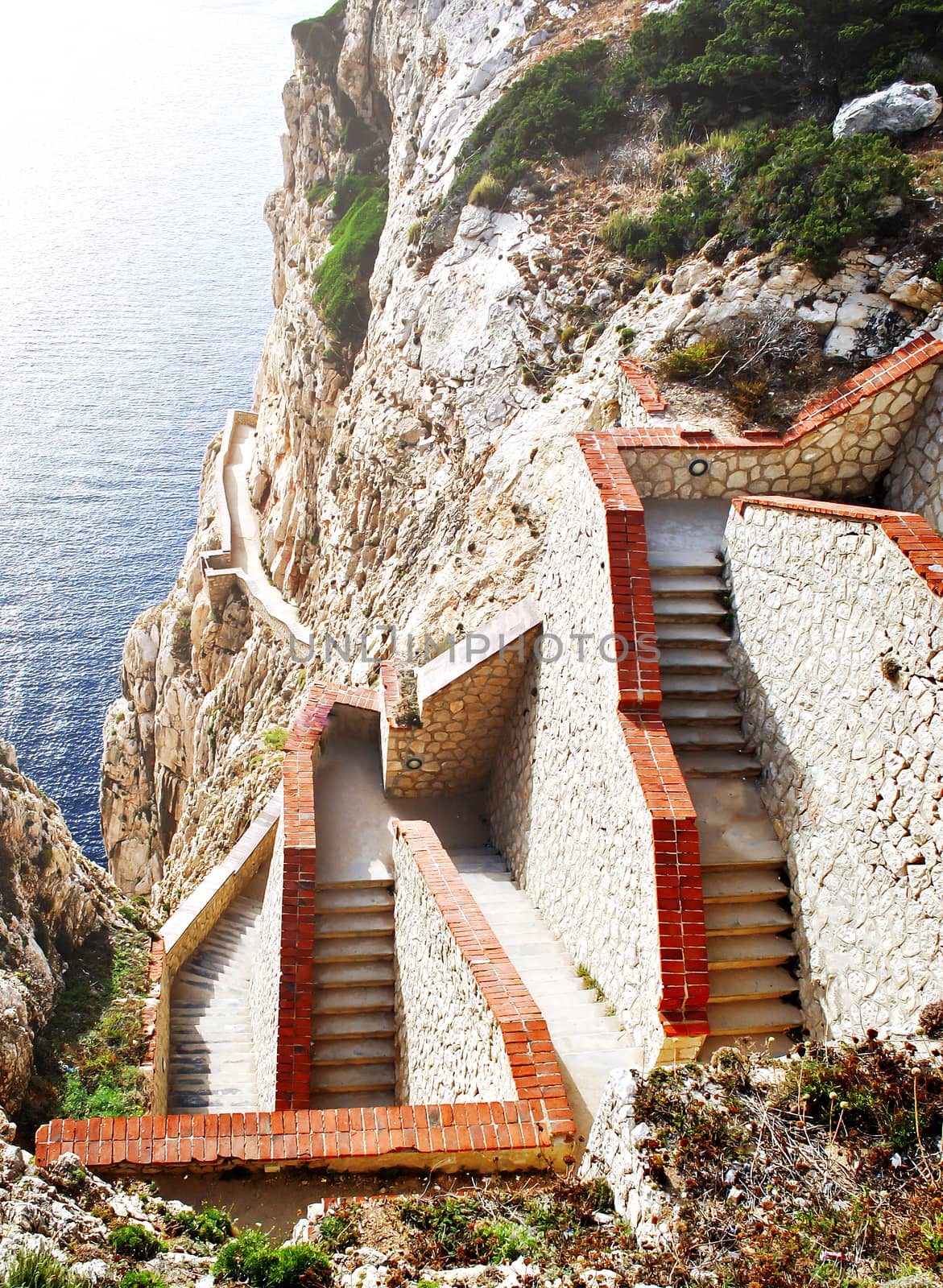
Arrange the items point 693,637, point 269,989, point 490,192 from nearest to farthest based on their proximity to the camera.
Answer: point 693,637 → point 269,989 → point 490,192

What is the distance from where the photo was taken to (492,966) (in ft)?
22.8

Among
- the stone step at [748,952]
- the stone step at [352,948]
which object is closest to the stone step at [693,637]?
the stone step at [748,952]

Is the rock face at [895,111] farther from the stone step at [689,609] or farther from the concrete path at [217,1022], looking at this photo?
the concrete path at [217,1022]

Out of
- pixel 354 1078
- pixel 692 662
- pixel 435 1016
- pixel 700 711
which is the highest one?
pixel 692 662

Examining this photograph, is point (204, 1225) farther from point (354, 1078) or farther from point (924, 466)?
point (924, 466)

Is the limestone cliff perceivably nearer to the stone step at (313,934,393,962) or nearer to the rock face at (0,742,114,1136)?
the stone step at (313,934,393,962)

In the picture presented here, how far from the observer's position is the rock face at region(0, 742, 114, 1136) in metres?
7.80

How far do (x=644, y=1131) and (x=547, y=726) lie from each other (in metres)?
5.12

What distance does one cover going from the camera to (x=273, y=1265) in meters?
4.31

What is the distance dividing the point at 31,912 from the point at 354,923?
3119 mm

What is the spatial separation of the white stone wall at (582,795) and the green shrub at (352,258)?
19.2 meters

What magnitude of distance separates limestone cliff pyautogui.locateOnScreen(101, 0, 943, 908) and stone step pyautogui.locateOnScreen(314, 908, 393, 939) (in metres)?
4.03

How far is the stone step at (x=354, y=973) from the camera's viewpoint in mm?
9305

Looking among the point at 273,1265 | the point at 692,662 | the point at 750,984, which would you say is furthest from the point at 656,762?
the point at 273,1265
